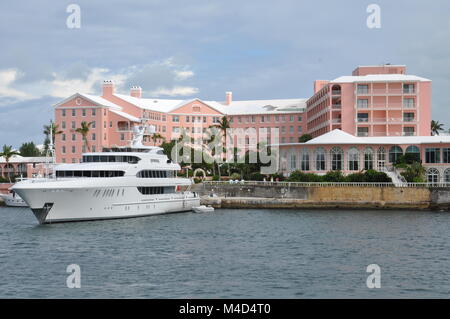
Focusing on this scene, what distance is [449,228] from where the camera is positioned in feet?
173

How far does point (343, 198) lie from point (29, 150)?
300ft

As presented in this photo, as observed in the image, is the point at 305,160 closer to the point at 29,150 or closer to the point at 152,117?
the point at 152,117

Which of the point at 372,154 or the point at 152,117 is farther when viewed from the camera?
the point at 152,117

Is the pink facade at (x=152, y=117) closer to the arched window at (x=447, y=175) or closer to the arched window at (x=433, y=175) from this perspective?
the arched window at (x=433, y=175)

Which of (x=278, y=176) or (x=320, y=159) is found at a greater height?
(x=320, y=159)

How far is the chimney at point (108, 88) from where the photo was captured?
118m

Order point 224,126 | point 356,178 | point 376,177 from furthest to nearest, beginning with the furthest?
point 224,126
point 356,178
point 376,177

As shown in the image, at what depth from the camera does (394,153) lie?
8350 centimetres

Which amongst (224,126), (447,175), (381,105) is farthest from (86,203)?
(381,105)

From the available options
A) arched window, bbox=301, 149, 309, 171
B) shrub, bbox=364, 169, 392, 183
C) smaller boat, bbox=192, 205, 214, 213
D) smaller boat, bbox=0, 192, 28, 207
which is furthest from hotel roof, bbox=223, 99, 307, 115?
smaller boat, bbox=192, 205, 214, 213

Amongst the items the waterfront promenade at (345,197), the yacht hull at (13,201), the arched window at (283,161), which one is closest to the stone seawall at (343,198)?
the waterfront promenade at (345,197)

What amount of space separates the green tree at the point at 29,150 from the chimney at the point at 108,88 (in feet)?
117

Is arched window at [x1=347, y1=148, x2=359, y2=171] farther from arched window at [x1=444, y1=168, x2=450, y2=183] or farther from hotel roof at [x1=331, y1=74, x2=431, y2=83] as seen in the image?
hotel roof at [x1=331, y1=74, x2=431, y2=83]
